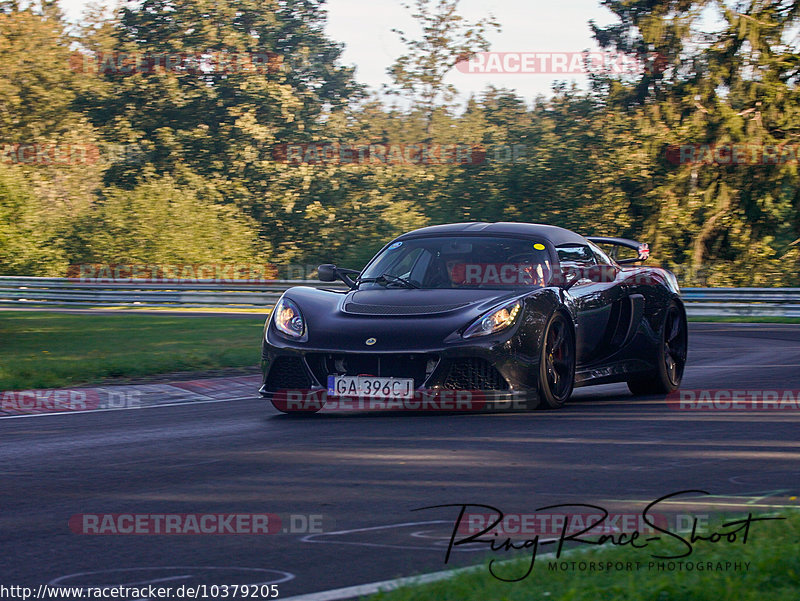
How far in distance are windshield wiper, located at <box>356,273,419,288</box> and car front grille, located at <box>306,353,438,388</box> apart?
48.0 inches

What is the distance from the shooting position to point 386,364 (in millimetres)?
7633

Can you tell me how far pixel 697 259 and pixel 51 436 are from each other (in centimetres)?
2413

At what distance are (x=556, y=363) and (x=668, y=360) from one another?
1.98 m

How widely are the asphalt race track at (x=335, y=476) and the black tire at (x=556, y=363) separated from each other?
188 mm

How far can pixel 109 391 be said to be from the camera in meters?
10.2

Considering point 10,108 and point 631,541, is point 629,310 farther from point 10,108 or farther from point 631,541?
point 10,108

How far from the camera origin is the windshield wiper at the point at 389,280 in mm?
8820

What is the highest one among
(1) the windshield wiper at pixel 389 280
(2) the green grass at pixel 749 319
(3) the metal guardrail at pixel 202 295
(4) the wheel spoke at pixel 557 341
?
(1) the windshield wiper at pixel 389 280

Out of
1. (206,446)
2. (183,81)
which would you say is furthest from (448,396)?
(183,81)

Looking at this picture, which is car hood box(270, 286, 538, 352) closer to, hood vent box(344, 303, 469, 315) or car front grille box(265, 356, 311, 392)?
hood vent box(344, 303, 469, 315)

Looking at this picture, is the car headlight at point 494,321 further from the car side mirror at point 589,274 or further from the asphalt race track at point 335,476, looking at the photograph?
the car side mirror at point 589,274

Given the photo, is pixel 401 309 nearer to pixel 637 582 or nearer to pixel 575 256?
pixel 575 256

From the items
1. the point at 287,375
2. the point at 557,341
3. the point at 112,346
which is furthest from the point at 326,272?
the point at 112,346

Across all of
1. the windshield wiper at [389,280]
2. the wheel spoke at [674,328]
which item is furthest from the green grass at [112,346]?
the wheel spoke at [674,328]
